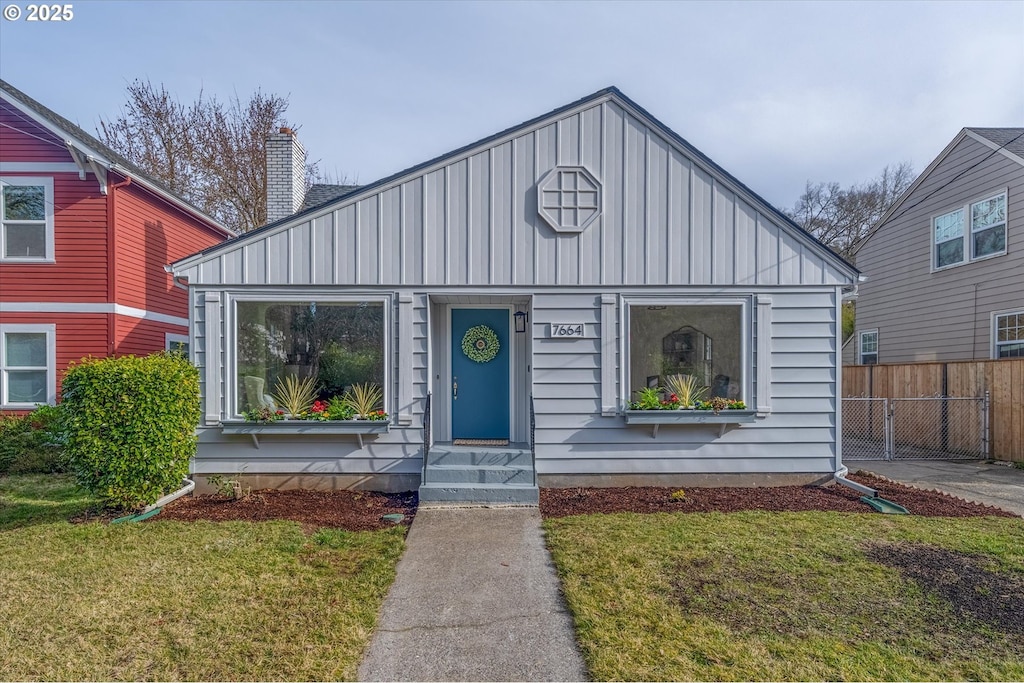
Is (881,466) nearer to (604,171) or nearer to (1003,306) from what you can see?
(1003,306)

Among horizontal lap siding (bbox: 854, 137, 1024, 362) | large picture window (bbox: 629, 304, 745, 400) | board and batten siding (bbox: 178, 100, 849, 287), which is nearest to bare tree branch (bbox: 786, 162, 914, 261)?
horizontal lap siding (bbox: 854, 137, 1024, 362)

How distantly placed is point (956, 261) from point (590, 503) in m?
10.8

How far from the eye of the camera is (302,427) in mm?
6449

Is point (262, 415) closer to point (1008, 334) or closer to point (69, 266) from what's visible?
point (69, 266)

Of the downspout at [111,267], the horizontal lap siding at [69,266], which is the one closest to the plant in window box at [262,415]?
the downspout at [111,267]

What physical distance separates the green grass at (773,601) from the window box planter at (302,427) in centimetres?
256

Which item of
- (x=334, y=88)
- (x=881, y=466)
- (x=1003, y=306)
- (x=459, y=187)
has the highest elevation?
(x=334, y=88)

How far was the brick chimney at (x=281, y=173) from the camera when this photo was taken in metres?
8.45

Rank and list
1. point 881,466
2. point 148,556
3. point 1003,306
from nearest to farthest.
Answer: point 148,556
point 881,466
point 1003,306

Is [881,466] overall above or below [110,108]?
below

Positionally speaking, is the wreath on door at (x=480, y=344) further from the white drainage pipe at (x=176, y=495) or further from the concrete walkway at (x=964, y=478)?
the concrete walkway at (x=964, y=478)

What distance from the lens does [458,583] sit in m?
3.95

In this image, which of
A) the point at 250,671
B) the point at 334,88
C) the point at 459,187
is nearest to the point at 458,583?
the point at 250,671

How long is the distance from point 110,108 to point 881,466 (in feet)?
79.8
